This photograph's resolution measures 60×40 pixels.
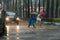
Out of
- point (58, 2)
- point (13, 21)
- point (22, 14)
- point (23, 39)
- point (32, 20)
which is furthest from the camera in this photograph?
point (22, 14)

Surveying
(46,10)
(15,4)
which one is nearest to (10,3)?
(15,4)

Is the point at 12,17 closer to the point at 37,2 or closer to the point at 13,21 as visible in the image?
the point at 13,21

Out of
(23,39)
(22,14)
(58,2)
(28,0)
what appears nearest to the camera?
(23,39)

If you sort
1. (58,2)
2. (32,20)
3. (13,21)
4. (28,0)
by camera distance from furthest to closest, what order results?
1. (28,0)
2. (58,2)
3. (13,21)
4. (32,20)

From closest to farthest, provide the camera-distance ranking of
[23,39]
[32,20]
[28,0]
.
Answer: [23,39], [32,20], [28,0]

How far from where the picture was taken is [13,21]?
139 ft

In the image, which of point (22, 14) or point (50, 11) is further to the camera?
point (22, 14)

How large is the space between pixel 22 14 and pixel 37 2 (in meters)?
Result: 4.89

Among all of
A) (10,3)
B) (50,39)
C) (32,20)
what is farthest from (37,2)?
(50,39)

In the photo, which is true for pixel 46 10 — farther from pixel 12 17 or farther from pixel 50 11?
pixel 12 17

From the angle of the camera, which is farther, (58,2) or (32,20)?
(58,2)

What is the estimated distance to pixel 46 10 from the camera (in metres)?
54.2

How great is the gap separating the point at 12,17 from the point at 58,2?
37.3 feet

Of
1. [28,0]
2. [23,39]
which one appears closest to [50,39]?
[23,39]
